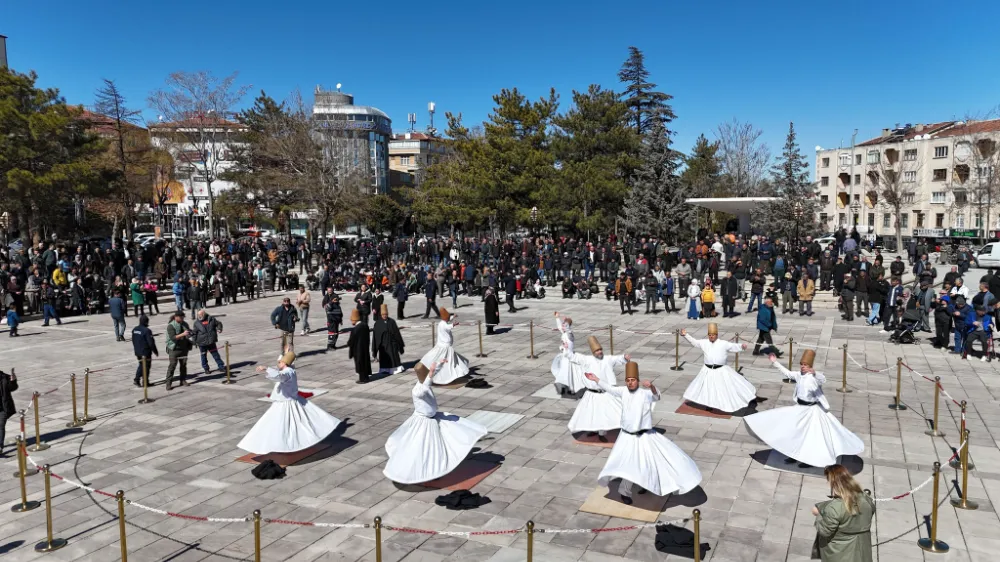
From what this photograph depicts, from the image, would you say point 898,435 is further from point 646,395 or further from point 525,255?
point 525,255

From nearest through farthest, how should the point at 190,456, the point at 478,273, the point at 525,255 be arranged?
1. the point at 190,456
2. the point at 478,273
3. the point at 525,255

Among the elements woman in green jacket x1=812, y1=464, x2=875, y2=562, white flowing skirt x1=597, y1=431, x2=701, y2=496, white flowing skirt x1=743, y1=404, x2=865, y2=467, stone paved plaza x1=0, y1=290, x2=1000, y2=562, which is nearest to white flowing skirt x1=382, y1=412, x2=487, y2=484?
stone paved plaza x1=0, y1=290, x2=1000, y2=562

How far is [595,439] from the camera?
10.6 m

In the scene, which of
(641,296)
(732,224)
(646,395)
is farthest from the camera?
(732,224)

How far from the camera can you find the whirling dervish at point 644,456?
7.68 metres

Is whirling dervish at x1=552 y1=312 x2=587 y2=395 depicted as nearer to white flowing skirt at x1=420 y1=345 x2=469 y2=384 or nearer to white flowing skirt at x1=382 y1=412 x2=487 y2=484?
white flowing skirt at x1=420 y1=345 x2=469 y2=384

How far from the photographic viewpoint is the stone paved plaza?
7.24 metres

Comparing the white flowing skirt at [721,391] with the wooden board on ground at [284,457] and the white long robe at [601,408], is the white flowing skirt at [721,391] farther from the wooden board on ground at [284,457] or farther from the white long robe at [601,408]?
the wooden board on ground at [284,457]

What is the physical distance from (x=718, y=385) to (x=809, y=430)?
280 centimetres

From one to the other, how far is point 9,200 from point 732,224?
145 feet

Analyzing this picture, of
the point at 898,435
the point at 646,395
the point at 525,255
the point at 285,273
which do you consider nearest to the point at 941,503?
the point at 898,435

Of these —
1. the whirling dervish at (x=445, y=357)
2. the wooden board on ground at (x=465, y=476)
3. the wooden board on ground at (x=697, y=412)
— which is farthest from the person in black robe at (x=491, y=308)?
the wooden board on ground at (x=465, y=476)

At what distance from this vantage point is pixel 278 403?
986 cm

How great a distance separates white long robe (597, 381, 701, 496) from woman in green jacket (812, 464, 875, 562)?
2.41 meters
